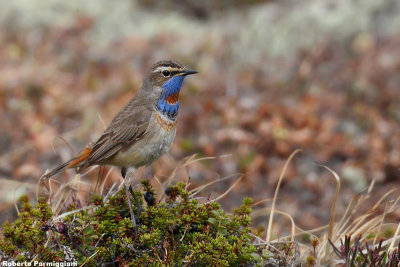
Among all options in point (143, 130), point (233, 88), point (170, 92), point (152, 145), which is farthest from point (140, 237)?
point (233, 88)

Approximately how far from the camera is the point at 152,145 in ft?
16.1

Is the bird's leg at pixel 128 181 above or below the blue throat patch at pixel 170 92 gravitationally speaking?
below

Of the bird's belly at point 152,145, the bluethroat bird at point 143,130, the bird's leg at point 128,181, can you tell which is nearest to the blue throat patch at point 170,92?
the bluethroat bird at point 143,130

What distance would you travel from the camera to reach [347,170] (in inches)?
332

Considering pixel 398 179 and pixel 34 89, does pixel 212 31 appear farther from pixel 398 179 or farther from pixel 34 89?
pixel 398 179

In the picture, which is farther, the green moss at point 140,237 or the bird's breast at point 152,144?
the bird's breast at point 152,144

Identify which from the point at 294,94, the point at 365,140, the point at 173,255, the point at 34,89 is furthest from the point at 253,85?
the point at 173,255

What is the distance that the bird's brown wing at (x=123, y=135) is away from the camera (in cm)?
498

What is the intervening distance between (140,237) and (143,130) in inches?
54.8

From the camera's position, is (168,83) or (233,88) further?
(233,88)

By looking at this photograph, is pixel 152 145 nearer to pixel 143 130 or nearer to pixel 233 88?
pixel 143 130

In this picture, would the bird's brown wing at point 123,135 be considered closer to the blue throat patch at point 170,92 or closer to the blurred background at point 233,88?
the blue throat patch at point 170,92

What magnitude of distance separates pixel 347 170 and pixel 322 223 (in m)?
1.18

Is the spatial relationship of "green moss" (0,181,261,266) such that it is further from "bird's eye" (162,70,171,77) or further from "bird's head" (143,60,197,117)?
"bird's eye" (162,70,171,77)
